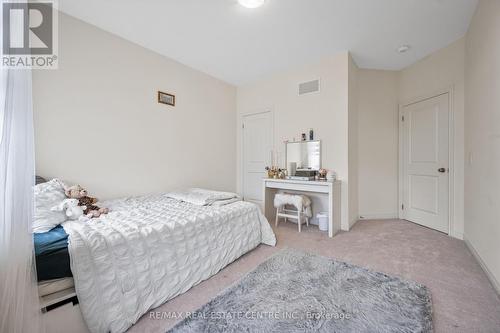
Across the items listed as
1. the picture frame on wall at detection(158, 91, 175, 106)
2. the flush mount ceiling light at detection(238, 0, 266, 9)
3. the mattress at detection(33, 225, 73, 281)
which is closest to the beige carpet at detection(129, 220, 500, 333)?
the mattress at detection(33, 225, 73, 281)

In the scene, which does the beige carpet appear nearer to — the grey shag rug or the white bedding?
the grey shag rug

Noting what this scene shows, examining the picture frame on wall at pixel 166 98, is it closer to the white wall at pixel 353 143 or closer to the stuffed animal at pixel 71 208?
the stuffed animal at pixel 71 208

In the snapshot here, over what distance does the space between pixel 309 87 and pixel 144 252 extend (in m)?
3.20

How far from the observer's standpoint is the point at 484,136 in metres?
2.01

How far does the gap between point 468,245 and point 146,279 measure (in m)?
3.49

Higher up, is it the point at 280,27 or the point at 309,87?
the point at 280,27

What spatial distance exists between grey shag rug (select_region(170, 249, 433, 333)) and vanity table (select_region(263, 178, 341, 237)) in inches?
36.8

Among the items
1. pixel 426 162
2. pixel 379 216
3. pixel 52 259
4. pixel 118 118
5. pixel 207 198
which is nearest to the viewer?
pixel 52 259

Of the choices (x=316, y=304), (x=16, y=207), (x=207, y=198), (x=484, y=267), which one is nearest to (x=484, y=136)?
(x=484, y=267)

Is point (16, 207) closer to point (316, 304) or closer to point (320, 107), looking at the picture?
point (316, 304)

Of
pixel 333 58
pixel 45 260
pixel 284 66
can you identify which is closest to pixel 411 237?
pixel 333 58

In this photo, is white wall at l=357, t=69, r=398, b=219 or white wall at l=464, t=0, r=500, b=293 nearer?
white wall at l=464, t=0, r=500, b=293

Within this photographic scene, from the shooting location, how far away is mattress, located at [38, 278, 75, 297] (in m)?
1.12

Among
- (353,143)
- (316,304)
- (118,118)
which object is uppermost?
(118,118)
